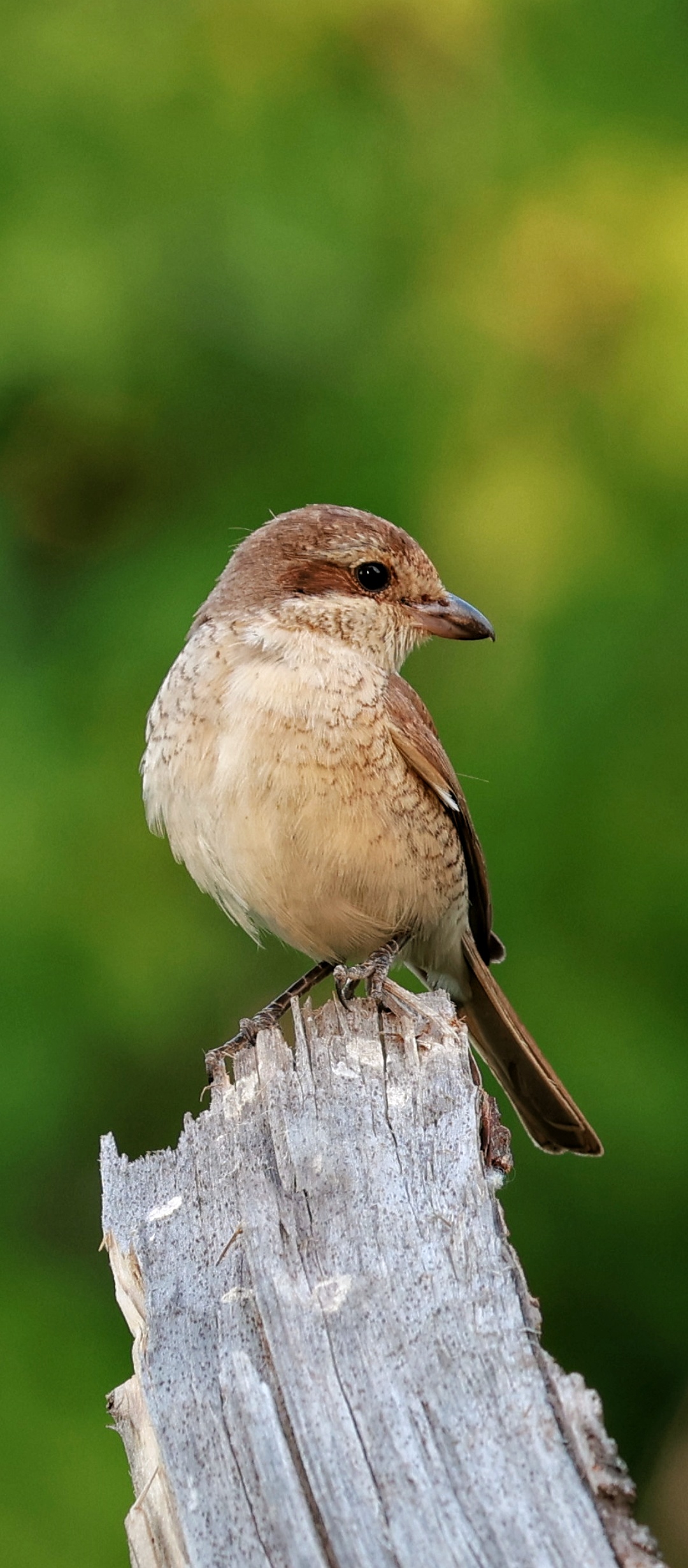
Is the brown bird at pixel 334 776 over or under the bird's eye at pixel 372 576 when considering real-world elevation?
under

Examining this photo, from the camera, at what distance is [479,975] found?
4.46 metres

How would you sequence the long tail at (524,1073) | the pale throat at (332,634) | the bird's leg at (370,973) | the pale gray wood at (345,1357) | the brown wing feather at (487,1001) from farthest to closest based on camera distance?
the long tail at (524,1073), the brown wing feather at (487,1001), the pale throat at (332,634), the bird's leg at (370,973), the pale gray wood at (345,1357)

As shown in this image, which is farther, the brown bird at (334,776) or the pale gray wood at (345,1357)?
the brown bird at (334,776)

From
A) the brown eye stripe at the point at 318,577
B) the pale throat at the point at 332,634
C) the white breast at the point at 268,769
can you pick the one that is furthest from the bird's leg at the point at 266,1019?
the brown eye stripe at the point at 318,577

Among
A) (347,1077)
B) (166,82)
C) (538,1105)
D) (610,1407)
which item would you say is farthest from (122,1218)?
(166,82)

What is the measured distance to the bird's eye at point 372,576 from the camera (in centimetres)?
424

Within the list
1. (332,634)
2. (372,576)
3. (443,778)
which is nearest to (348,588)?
(372,576)

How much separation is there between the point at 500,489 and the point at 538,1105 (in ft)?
6.66

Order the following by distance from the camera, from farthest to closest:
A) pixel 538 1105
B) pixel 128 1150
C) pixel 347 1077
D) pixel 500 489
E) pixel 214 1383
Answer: pixel 500 489, pixel 128 1150, pixel 538 1105, pixel 347 1077, pixel 214 1383

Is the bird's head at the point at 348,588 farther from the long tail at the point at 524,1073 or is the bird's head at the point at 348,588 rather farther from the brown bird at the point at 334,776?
the long tail at the point at 524,1073

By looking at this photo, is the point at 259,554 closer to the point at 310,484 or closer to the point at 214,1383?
the point at 310,484

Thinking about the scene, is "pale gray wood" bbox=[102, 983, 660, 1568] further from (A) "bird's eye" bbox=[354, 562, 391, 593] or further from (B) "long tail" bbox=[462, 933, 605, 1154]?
(A) "bird's eye" bbox=[354, 562, 391, 593]

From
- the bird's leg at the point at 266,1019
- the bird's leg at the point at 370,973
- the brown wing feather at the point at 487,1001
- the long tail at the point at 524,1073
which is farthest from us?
the long tail at the point at 524,1073

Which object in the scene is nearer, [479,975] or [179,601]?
[479,975]
